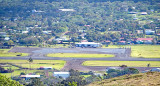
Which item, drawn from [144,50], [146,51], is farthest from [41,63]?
[144,50]

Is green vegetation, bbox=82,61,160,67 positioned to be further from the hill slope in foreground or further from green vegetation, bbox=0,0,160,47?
the hill slope in foreground

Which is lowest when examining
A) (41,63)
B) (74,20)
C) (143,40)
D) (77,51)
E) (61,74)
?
(61,74)

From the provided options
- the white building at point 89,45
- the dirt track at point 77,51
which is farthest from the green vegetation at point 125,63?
the white building at point 89,45

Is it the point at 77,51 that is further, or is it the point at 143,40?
the point at 143,40

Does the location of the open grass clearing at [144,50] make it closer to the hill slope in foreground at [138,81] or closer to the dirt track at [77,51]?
the dirt track at [77,51]

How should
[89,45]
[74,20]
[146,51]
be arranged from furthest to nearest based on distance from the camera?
[74,20] < [89,45] < [146,51]

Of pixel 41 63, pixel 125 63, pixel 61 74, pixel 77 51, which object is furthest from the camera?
pixel 77 51

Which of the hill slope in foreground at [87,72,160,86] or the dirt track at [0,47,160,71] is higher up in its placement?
the hill slope in foreground at [87,72,160,86]

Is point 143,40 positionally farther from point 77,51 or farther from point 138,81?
point 138,81

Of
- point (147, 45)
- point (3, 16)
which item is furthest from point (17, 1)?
point (147, 45)

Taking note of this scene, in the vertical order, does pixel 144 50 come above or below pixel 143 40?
below

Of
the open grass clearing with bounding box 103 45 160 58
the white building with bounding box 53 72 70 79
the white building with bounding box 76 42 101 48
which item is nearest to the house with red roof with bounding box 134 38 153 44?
the open grass clearing with bounding box 103 45 160 58
